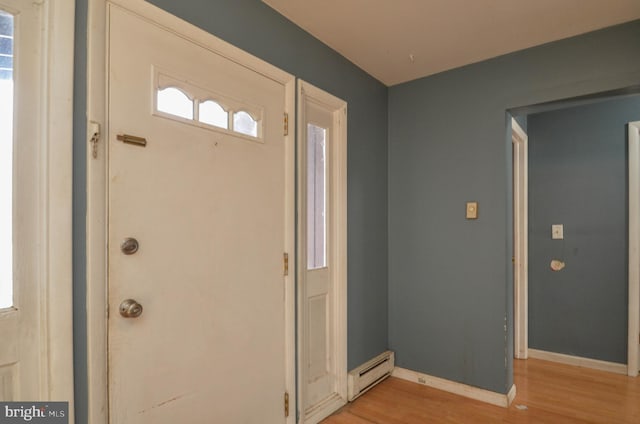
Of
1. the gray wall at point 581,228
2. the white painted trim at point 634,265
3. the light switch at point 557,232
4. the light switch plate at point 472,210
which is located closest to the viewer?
the light switch plate at point 472,210

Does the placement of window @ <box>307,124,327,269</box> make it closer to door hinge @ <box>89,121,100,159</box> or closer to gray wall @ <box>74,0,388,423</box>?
gray wall @ <box>74,0,388,423</box>

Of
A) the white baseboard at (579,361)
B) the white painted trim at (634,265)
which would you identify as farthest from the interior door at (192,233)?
the white painted trim at (634,265)

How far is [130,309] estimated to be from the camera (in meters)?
1.28

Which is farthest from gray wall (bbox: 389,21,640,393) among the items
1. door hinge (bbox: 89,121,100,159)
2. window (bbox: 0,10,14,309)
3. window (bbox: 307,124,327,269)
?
window (bbox: 0,10,14,309)

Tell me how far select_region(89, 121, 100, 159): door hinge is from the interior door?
0.16 ft

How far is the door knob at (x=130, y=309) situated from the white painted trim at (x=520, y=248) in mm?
3241

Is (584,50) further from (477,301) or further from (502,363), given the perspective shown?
(502,363)

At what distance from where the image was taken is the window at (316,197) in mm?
2254

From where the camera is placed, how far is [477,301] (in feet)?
8.50

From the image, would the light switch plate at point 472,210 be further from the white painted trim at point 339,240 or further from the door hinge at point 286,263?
the door hinge at point 286,263

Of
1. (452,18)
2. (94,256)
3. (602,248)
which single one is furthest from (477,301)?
(94,256)

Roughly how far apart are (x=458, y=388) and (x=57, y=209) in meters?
2.75

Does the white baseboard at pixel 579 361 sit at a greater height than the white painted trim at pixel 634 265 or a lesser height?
lesser

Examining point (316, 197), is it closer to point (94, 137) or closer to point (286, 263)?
point (286, 263)
